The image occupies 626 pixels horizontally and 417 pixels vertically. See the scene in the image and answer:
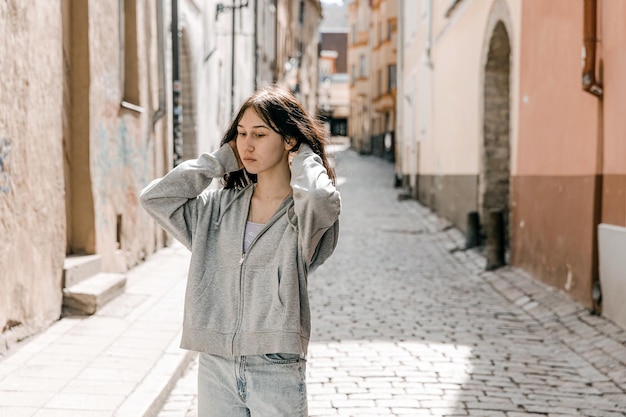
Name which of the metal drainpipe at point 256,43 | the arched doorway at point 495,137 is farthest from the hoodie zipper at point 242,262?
the metal drainpipe at point 256,43

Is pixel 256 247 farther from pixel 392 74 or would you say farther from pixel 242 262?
pixel 392 74

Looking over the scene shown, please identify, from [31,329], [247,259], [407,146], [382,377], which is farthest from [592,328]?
[407,146]

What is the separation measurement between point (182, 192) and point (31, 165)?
3814 millimetres

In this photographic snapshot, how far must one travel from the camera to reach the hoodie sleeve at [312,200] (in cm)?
253

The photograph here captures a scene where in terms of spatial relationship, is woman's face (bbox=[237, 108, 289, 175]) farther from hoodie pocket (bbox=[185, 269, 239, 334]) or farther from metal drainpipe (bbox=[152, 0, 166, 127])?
metal drainpipe (bbox=[152, 0, 166, 127])

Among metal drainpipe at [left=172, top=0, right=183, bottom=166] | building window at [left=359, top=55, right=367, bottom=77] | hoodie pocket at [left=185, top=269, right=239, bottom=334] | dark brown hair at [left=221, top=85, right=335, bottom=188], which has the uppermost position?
building window at [left=359, top=55, right=367, bottom=77]

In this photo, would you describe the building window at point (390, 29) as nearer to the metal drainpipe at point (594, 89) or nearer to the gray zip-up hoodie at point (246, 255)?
the metal drainpipe at point (594, 89)

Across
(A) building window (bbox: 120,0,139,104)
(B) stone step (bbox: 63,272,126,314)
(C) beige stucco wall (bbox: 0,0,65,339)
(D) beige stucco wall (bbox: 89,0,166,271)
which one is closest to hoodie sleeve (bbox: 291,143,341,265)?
(C) beige stucco wall (bbox: 0,0,65,339)

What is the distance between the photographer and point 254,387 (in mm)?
2566

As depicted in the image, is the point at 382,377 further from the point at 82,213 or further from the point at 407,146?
the point at 407,146

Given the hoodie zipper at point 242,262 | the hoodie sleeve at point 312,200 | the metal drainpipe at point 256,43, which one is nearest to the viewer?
the hoodie sleeve at point 312,200

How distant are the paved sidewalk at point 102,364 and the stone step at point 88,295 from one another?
3.4 inches

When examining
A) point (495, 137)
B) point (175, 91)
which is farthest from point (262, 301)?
point (495, 137)

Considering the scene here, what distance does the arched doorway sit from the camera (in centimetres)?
1291
